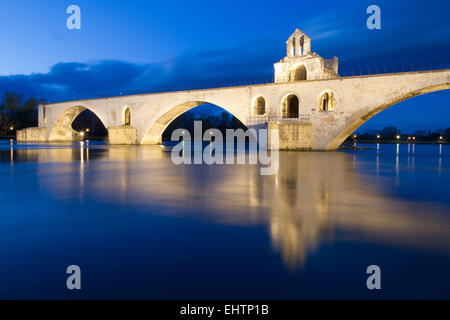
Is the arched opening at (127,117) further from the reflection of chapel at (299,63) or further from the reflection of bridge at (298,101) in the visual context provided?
the reflection of chapel at (299,63)

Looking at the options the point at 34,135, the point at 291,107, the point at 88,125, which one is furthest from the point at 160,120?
the point at 88,125

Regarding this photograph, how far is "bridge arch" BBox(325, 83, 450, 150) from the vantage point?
889 inches

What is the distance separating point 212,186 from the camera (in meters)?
8.32

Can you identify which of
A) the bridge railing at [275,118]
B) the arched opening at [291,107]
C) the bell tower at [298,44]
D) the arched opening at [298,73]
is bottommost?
the bridge railing at [275,118]

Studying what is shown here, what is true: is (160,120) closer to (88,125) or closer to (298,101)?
(298,101)

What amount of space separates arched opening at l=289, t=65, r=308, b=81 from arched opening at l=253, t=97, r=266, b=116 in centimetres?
359

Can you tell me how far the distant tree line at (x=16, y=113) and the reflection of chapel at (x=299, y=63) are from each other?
6984cm

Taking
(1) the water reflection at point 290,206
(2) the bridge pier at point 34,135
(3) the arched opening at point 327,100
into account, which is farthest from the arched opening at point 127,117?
(1) the water reflection at point 290,206

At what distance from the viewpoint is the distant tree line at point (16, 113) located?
77.5 m
